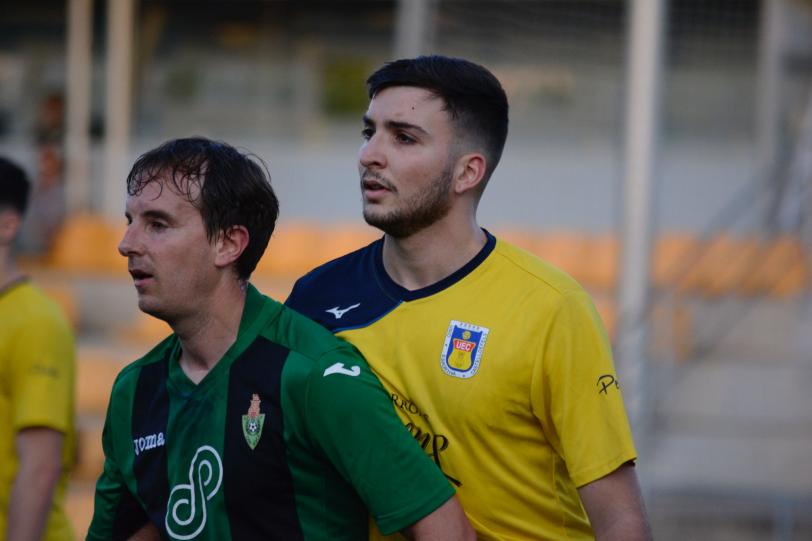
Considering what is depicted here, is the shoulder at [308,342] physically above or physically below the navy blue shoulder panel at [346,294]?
below

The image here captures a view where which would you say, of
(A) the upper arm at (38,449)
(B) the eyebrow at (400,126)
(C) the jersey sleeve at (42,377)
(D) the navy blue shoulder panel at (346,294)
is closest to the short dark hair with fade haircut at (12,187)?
(C) the jersey sleeve at (42,377)

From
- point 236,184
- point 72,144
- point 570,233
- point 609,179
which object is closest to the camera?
point 236,184

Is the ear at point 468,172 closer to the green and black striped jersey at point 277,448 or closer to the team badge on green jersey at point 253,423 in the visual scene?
the green and black striped jersey at point 277,448

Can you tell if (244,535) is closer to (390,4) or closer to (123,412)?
(123,412)

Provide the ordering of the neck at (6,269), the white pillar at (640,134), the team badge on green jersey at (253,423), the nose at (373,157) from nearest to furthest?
the team badge on green jersey at (253,423) → the nose at (373,157) → the neck at (6,269) → the white pillar at (640,134)

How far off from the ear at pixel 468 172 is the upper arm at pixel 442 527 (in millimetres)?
860

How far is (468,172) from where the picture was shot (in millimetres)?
3145

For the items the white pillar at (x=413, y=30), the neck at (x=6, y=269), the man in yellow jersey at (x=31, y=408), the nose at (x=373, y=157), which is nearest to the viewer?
the nose at (x=373, y=157)

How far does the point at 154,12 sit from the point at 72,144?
2.37m

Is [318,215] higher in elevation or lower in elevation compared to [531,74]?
lower

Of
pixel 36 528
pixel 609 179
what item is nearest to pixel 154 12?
pixel 609 179

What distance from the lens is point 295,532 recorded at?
2.58 meters

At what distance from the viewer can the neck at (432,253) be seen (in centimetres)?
305

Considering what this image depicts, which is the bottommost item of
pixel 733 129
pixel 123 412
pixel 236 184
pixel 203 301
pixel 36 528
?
pixel 36 528
